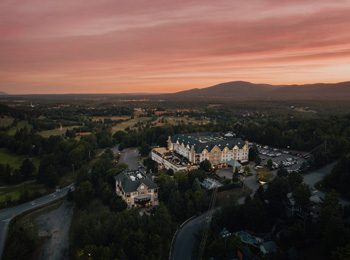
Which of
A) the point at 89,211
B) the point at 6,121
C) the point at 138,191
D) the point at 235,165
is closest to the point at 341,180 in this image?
the point at 235,165

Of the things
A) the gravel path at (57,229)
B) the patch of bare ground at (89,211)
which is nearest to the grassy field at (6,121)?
the gravel path at (57,229)

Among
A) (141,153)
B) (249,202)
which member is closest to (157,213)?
(249,202)

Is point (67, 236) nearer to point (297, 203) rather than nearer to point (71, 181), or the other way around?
point (71, 181)

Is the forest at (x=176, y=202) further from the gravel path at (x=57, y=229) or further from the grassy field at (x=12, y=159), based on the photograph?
the gravel path at (x=57, y=229)

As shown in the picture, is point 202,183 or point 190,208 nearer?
point 190,208

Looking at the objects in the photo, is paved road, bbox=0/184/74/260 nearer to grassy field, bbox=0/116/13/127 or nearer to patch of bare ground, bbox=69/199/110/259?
patch of bare ground, bbox=69/199/110/259

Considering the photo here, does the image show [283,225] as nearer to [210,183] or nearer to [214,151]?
[210,183]

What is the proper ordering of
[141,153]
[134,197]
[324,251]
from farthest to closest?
[141,153]
[134,197]
[324,251]
